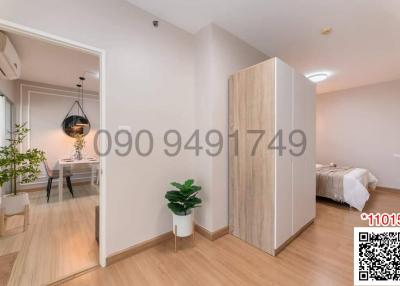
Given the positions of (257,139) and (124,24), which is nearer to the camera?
(124,24)

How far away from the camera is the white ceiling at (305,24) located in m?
2.01

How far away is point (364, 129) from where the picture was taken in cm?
481

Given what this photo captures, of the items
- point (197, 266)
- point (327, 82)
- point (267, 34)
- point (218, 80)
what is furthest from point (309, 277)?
point (327, 82)

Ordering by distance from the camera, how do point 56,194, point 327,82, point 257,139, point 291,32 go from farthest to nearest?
point 327,82, point 56,194, point 291,32, point 257,139

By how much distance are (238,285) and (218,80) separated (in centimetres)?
220

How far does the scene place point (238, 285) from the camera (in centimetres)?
157

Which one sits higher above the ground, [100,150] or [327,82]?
[327,82]

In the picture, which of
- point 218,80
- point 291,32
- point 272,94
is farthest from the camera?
point 291,32

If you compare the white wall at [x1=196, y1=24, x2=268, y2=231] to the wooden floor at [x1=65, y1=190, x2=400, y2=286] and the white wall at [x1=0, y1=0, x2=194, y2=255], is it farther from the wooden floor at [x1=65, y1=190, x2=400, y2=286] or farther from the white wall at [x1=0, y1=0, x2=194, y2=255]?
the wooden floor at [x1=65, y1=190, x2=400, y2=286]

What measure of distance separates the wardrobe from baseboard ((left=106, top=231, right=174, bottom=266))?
0.89m

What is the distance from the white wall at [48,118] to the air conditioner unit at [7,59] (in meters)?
1.69

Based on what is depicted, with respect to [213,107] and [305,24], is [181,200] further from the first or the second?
[305,24]

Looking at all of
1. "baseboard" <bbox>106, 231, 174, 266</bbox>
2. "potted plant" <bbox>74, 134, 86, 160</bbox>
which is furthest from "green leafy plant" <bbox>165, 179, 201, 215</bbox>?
"potted plant" <bbox>74, 134, 86, 160</bbox>

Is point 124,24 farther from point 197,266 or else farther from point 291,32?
point 197,266
